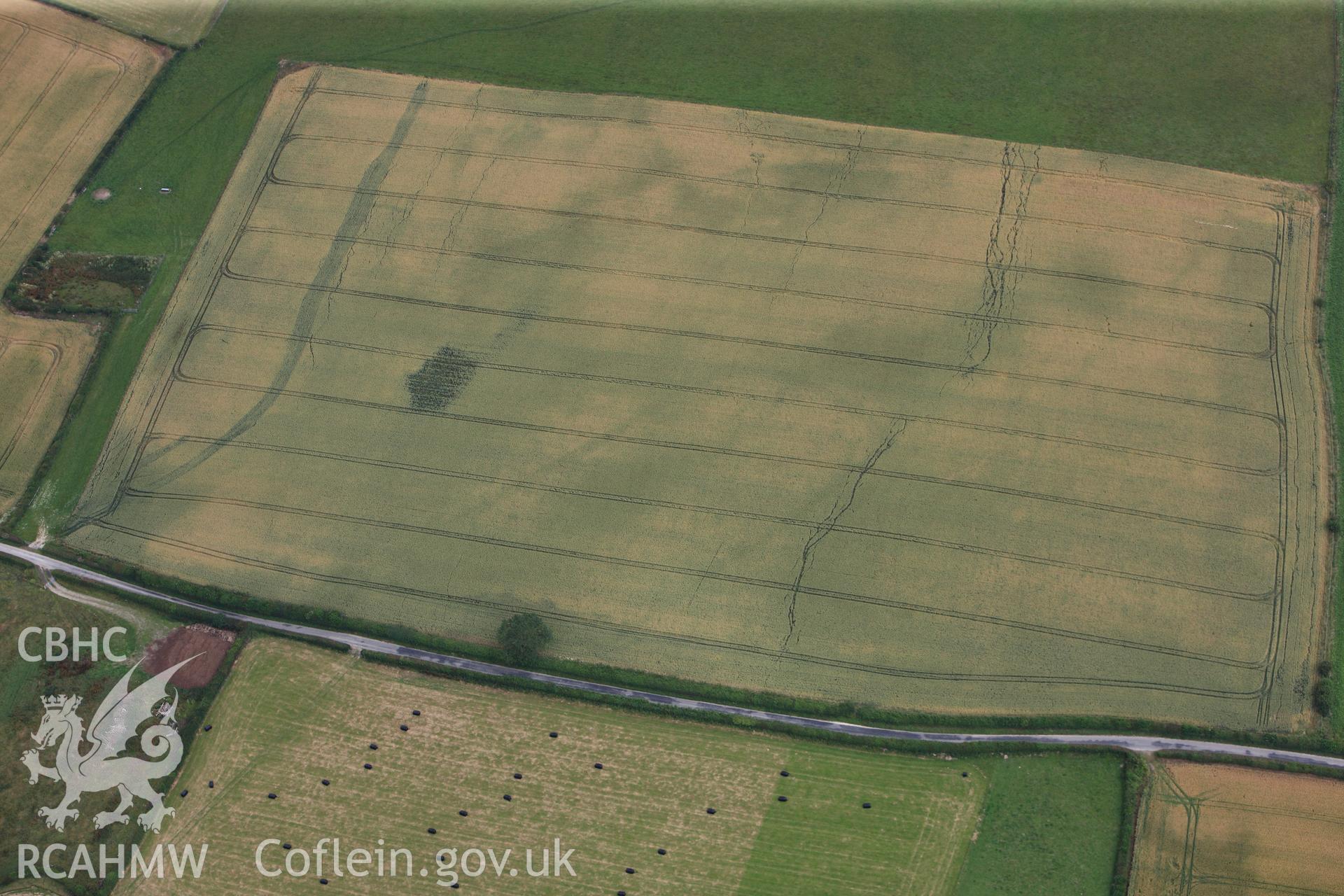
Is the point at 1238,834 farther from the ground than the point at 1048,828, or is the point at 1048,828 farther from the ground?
the point at 1238,834

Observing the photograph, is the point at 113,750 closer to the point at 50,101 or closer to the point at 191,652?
the point at 191,652

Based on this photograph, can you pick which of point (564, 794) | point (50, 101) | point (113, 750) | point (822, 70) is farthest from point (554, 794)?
point (50, 101)

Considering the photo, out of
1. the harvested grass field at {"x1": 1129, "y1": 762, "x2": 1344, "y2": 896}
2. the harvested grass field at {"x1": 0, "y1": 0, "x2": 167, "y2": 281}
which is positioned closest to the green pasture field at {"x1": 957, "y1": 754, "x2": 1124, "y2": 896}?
the harvested grass field at {"x1": 1129, "y1": 762, "x2": 1344, "y2": 896}

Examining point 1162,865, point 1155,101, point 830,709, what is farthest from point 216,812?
point 1155,101

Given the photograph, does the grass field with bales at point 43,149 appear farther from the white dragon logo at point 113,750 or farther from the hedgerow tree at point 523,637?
the hedgerow tree at point 523,637

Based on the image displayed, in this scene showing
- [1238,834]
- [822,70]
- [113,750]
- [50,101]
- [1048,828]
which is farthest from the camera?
[50,101]

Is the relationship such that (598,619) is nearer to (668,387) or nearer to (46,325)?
(668,387)

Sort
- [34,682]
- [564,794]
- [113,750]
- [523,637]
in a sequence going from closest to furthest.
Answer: [564,794] → [113,750] → [523,637] → [34,682]

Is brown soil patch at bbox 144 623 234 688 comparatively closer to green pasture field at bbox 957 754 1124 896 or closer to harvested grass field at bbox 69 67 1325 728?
harvested grass field at bbox 69 67 1325 728
